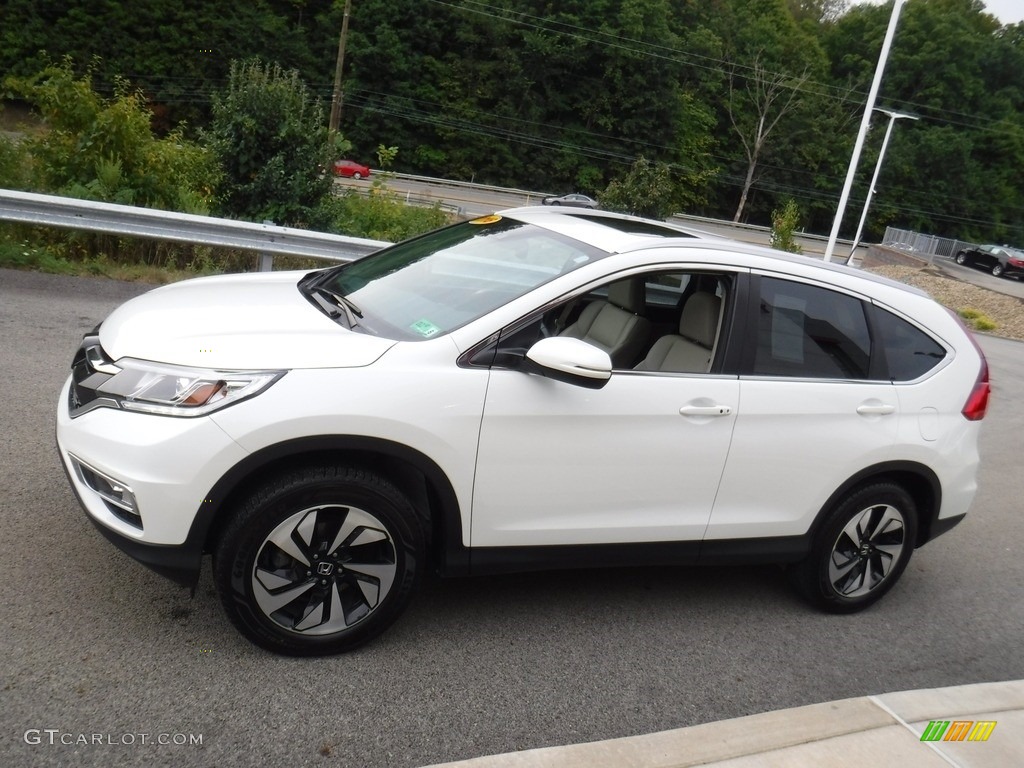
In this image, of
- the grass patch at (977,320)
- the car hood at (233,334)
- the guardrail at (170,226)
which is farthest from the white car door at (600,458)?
the grass patch at (977,320)

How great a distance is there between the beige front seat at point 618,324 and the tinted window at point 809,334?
575 mm

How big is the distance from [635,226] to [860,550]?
1.99 metres

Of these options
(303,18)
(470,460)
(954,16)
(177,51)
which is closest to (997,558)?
(470,460)

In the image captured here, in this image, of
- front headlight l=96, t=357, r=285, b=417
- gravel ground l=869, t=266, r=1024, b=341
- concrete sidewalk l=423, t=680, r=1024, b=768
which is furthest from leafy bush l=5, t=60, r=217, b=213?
gravel ground l=869, t=266, r=1024, b=341

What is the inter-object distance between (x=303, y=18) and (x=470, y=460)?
6964 cm

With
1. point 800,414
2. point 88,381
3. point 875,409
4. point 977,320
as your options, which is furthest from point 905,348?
point 977,320

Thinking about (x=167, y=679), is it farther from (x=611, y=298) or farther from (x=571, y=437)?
(x=611, y=298)

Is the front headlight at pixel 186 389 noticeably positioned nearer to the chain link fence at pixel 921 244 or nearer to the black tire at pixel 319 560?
the black tire at pixel 319 560

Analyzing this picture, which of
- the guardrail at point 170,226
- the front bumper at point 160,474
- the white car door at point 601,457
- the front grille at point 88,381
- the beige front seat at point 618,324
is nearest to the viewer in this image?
the front bumper at point 160,474

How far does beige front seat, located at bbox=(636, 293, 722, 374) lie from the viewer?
169 inches

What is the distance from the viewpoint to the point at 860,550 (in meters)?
4.73

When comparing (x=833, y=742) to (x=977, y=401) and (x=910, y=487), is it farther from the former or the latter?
(x=977, y=401)

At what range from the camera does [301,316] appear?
391 cm

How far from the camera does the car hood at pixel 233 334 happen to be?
11.4ft
